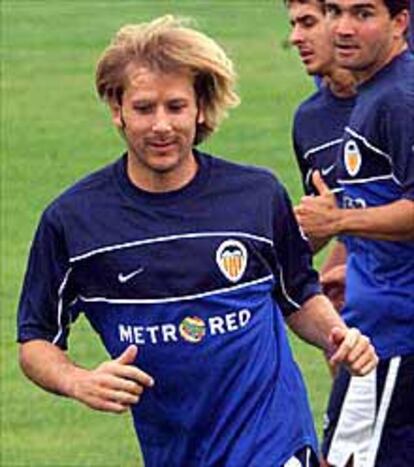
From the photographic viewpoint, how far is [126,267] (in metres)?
8.05

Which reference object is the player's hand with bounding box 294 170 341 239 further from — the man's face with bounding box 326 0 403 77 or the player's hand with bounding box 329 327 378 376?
the player's hand with bounding box 329 327 378 376

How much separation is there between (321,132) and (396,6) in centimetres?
93

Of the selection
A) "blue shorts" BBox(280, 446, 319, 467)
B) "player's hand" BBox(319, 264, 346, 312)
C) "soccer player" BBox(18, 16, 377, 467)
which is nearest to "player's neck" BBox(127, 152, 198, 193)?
"soccer player" BBox(18, 16, 377, 467)

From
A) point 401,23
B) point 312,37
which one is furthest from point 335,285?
point 401,23

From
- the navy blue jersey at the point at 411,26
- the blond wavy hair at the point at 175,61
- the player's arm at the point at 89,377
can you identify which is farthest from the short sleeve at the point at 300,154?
the player's arm at the point at 89,377

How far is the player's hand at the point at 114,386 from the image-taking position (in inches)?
298

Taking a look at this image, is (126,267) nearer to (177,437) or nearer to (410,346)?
(177,437)

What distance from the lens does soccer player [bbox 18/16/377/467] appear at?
8.02m

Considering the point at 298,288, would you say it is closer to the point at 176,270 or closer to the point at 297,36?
the point at 176,270

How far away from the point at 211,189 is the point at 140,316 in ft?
1.47

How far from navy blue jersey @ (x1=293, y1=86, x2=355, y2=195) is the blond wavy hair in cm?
209

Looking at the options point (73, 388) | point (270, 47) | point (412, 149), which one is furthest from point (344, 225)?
point (270, 47)

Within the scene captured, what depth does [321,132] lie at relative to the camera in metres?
10.4

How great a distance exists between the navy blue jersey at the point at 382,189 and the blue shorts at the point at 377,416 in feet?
0.29
